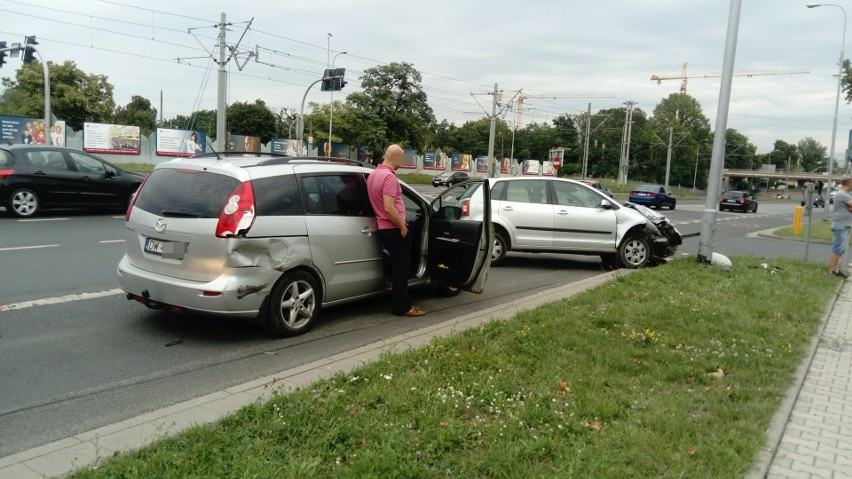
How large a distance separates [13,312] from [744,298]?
828 centimetres

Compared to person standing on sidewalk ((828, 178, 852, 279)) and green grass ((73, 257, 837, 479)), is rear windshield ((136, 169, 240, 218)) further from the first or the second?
person standing on sidewalk ((828, 178, 852, 279))

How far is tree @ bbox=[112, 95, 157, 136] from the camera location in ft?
273

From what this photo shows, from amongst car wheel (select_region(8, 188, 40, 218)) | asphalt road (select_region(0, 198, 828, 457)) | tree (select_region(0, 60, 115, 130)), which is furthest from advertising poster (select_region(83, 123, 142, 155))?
asphalt road (select_region(0, 198, 828, 457))

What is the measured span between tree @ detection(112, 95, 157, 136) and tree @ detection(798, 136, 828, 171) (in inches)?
6156

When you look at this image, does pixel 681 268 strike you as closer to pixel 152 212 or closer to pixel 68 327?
pixel 152 212

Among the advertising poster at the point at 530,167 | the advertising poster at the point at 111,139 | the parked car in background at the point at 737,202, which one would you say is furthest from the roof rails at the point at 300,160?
the advertising poster at the point at 530,167

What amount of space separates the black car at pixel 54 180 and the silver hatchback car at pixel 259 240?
9.44 m

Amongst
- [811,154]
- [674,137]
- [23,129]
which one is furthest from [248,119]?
[811,154]

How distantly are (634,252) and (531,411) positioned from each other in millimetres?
7734

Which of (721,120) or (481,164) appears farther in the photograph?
(481,164)

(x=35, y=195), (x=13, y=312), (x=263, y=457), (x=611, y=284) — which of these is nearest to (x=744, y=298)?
(x=611, y=284)

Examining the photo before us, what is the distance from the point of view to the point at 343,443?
341 cm

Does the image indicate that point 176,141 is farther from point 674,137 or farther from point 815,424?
point 674,137

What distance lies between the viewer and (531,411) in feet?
12.9
